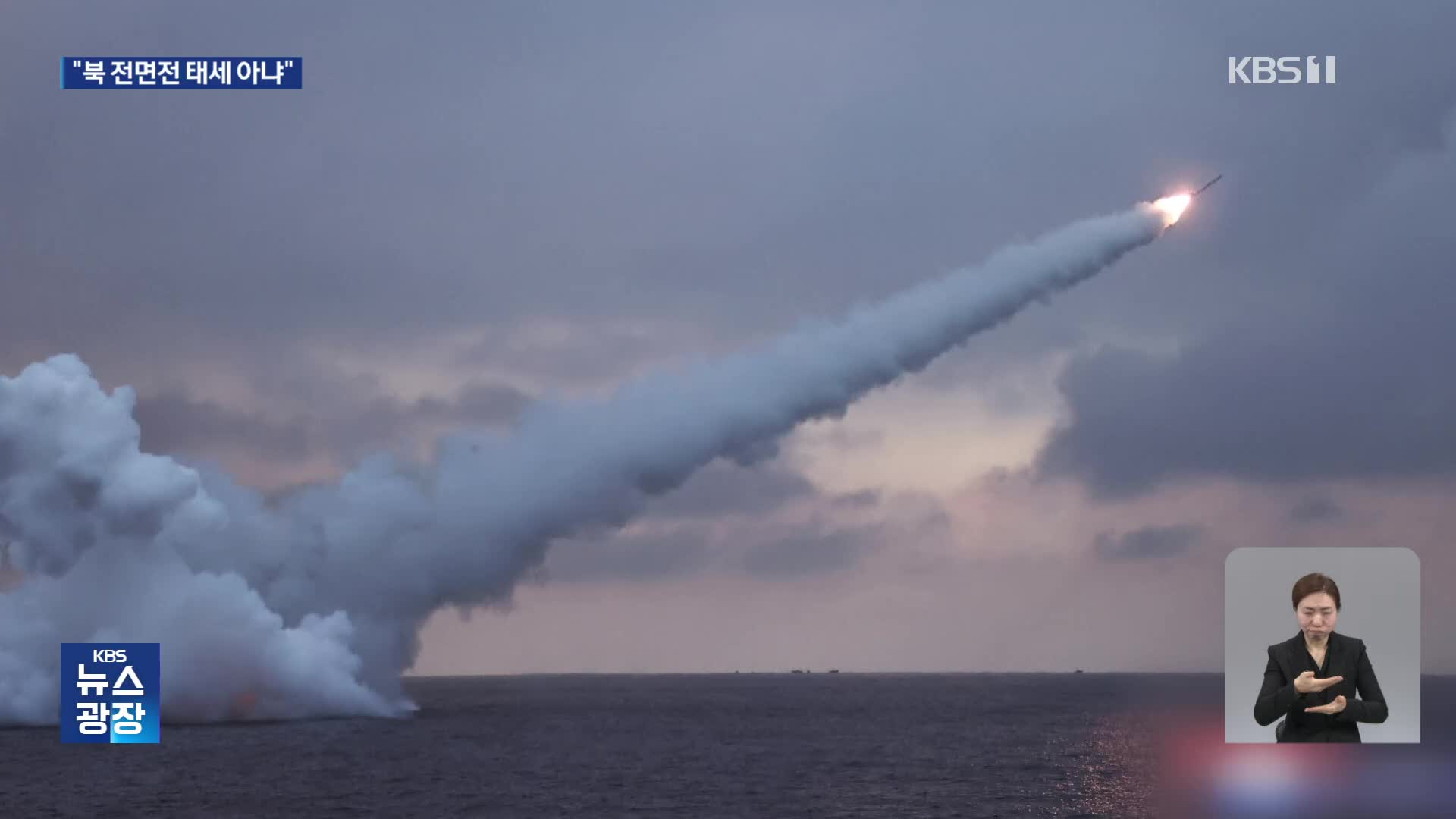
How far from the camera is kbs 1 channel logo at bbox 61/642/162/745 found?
194 feet

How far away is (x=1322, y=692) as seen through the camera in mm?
18984

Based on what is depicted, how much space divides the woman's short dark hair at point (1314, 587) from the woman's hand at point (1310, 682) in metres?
1.00

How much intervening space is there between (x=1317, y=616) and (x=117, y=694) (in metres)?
62.0

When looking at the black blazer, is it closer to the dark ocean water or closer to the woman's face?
the woman's face

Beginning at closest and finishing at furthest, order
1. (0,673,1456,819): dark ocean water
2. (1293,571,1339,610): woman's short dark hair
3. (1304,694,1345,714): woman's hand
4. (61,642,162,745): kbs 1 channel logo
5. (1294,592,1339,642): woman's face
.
Answer: (1304,694,1345,714): woman's hand → (1294,592,1339,642): woman's face → (1293,571,1339,610): woman's short dark hair → (61,642,162,745): kbs 1 channel logo → (0,673,1456,819): dark ocean water

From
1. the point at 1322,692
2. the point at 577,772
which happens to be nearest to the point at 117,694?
the point at 577,772

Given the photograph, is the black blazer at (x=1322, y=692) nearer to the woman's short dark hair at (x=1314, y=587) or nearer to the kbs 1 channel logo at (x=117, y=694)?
the woman's short dark hair at (x=1314, y=587)

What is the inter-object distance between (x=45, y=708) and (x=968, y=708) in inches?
4973

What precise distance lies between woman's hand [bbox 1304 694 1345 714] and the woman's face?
847 mm

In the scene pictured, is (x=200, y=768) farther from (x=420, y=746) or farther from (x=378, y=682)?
(x=378, y=682)

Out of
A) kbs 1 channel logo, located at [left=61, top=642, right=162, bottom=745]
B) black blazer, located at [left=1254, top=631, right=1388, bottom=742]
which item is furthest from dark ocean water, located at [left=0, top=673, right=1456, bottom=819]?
black blazer, located at [left=1254, top=631, right=1388, bottom=742]

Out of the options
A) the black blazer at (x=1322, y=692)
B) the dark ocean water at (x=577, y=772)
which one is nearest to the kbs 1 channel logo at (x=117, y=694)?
the dark ocean water at (x=577, y=772)

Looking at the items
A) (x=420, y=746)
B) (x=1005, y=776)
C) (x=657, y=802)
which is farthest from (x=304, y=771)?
(x=1005, y=776)

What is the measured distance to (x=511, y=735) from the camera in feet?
396
